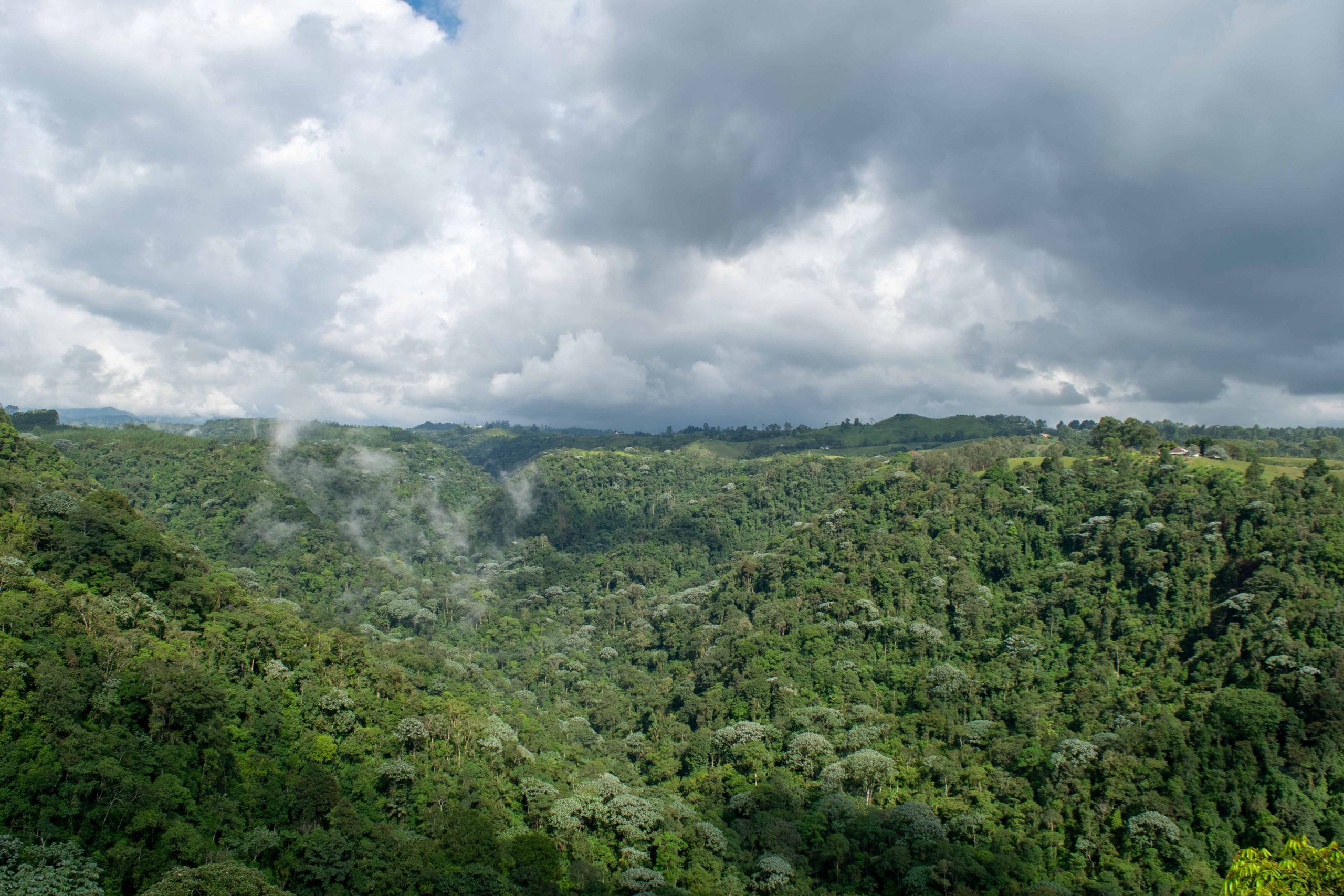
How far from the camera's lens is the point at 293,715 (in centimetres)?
4866

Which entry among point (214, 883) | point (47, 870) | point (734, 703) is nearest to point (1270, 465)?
point (734, 703)

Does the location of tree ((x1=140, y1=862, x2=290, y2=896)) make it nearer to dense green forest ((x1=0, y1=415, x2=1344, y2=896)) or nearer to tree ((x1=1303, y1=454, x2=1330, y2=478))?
dense green forest ((x1=0, y1=415, x2=1344, y2=896))

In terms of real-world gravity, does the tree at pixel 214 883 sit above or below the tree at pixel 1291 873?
below

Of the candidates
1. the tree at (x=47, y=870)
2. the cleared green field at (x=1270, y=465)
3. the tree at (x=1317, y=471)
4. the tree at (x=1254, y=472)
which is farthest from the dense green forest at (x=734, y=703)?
the cleared green field at (x=1270, y=465)

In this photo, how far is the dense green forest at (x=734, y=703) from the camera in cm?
3866

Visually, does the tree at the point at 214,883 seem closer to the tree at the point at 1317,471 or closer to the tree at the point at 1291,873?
the tree at the point at 1291,873

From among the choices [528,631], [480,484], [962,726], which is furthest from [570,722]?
[480,484]

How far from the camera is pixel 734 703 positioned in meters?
74.9

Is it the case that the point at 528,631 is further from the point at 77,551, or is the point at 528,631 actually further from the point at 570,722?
the point at 77,551

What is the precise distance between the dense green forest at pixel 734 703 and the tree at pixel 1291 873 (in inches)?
1257

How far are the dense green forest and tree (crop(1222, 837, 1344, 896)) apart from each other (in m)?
31.9

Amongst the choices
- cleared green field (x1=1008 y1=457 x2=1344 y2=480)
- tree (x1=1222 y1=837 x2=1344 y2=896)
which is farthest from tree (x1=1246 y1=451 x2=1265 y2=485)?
tree (x1=1222 y1=837 x2=1344 y2=896)

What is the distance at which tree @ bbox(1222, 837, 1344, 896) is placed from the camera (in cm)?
1198

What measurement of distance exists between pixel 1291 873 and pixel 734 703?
65.8 metres
